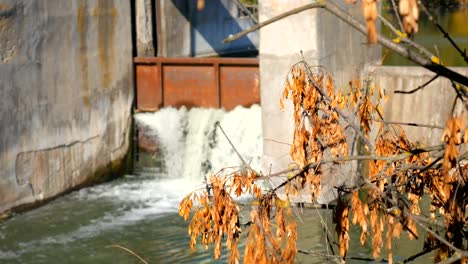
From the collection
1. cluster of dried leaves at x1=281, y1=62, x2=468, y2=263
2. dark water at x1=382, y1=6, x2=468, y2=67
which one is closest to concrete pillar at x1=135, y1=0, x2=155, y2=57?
dark water at x1=382, y1=6, x2=468, y2=67

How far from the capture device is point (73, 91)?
12.7m

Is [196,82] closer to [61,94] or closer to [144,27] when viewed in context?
[144,27]

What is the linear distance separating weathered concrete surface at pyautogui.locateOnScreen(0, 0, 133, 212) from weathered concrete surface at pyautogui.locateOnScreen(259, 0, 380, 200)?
300 centimetres

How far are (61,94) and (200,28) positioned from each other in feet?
20.6

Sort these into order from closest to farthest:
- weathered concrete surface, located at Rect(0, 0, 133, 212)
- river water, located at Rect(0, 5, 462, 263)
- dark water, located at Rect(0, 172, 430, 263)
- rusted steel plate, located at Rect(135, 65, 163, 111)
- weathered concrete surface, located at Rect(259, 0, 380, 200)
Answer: dark water, located at Rect(0, 172, 430, 263)
river water, located at Rect(0, 5, 462, 263)
weathered concrete surface, located at Rect(259, 0, 380, 200)
weathered concrete surface, located at Rect(0, 0, 133, 212)
rusted steel plate, located at Rect(135, 65, 163, 111)

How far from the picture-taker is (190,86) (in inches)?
546

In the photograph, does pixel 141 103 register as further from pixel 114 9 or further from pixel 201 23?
pixel 201 23

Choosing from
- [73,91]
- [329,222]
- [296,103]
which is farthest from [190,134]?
[296,103]

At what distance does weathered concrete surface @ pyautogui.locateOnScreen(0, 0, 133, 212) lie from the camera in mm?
11398

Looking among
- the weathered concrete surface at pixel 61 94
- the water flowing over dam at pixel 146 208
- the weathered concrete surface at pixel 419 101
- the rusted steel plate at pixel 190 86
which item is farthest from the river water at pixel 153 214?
the weathered concrete surface at pixel 419 101

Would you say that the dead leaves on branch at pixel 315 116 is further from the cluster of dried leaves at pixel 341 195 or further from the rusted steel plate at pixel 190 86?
the rusted steel plate at pixel 190 86

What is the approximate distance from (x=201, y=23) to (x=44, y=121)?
682 centimetres

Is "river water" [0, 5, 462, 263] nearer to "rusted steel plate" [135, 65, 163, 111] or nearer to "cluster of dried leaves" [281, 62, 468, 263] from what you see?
"rusted steel plate" [135, 65, 163, 111]

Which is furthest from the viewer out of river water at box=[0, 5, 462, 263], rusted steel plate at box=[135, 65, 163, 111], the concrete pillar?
the concrete pillar
